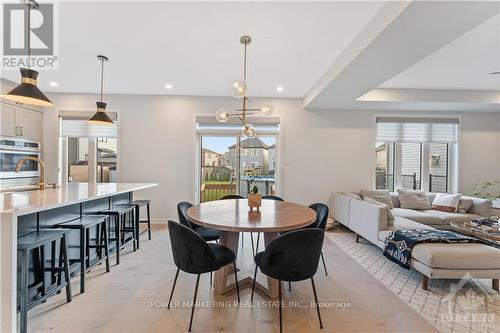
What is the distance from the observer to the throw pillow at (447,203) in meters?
4.18

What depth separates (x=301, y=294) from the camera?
223cm

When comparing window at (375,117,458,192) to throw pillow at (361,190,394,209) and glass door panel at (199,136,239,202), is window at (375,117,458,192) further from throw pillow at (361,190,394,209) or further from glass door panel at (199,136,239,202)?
glass door panel at (199,136,239,202)

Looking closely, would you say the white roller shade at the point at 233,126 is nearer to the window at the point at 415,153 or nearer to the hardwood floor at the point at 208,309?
the window at the point at 415,153

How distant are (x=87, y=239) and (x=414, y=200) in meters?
5.30

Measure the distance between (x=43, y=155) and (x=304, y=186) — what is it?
17.4 ft

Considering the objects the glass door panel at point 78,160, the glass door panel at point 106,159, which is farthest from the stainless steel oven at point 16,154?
the glass door panel at point 106,159

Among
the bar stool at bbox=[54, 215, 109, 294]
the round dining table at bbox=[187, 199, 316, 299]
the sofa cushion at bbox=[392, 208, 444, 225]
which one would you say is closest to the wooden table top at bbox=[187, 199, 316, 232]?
the round dining table at bbox=[187, 199, 316, 299]

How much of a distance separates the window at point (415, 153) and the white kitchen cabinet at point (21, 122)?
6.89 metres

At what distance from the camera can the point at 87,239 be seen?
2520 millimetres

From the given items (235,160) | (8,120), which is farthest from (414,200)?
(8,120)

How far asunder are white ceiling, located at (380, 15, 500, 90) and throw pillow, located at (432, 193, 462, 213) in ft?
6.59

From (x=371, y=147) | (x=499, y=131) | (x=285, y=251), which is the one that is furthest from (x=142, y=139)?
(x=499, y=131)

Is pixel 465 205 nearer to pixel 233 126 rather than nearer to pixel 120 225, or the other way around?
pixel 233 126

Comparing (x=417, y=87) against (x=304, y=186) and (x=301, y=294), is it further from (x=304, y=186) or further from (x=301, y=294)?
(x=301, y=294)
